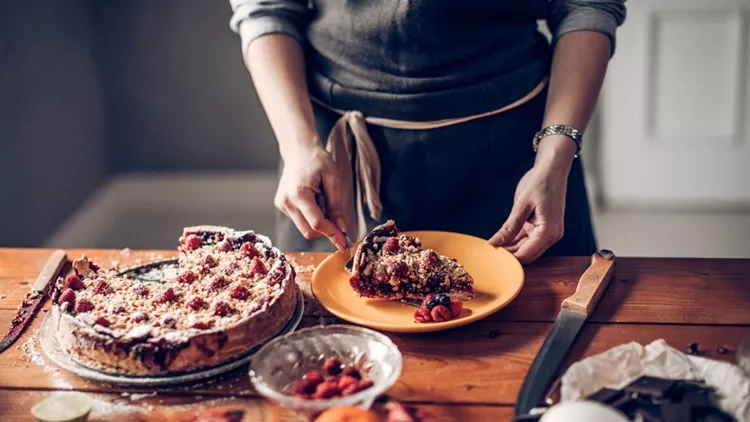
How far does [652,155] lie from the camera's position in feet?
11.8

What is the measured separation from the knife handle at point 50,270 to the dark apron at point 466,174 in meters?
0.58

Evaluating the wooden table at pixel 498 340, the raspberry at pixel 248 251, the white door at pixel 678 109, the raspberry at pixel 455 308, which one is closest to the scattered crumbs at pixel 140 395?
the wooden table at pixel 498 340

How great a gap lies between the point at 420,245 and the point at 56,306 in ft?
1.89

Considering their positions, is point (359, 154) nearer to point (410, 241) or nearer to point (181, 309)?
point (410, 241)

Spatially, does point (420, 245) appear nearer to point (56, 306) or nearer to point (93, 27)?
point (56, 306)

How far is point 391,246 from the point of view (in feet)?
4.60

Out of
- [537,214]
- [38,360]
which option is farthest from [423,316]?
[38,360]

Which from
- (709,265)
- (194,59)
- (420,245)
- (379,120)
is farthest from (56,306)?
(194,59)

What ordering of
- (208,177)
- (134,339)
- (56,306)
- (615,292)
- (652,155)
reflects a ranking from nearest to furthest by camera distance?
(134,339) < (56,306) < (615,292) < (652,155) < (208,177)

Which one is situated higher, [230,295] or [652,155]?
[230,295]

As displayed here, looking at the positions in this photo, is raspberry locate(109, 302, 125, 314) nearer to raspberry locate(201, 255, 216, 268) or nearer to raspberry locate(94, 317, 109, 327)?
raspberry locate(94, 317, 109, 327)

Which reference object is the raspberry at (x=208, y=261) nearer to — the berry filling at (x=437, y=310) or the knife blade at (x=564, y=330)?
the berry filling at (x=437, y=310)

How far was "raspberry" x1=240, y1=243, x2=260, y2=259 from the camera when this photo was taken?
1399mm

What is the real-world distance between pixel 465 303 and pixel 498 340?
4.6 inches
